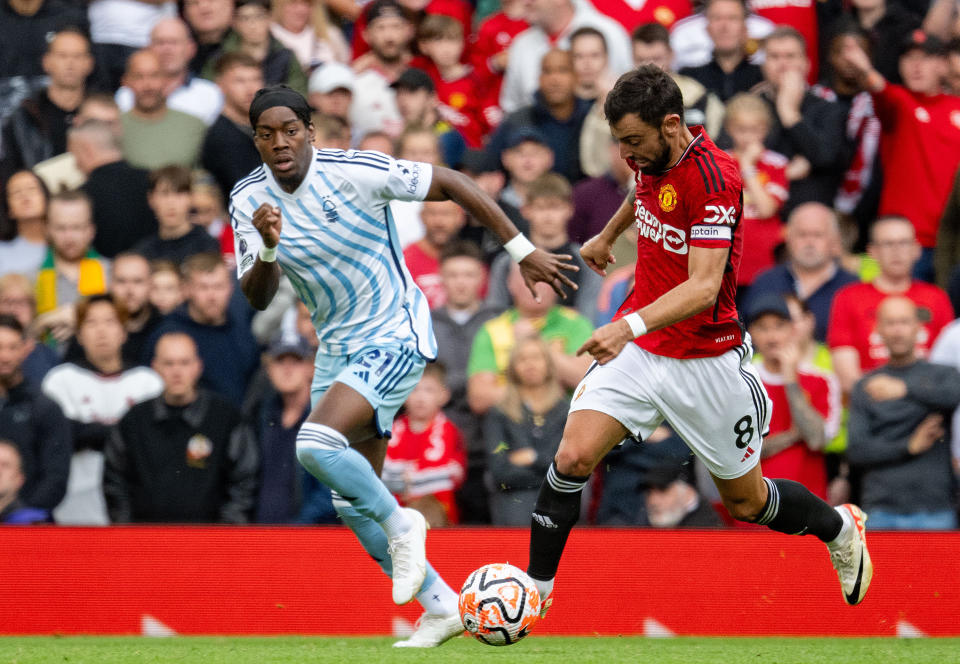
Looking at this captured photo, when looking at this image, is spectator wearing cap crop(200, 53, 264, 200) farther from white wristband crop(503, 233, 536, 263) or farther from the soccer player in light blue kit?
white wristband crop(503, 233, 536, 263)

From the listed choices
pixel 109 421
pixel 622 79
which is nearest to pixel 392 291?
pixel 622 79

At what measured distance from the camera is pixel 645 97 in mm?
5668

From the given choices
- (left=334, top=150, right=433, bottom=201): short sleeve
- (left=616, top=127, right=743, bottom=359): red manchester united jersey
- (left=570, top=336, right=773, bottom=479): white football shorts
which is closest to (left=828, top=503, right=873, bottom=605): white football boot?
(left=570, top=336, right=773, bottom=479): white football shorts

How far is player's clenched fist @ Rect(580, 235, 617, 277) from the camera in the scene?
21.2 feet

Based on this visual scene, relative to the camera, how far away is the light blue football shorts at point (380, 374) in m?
6.60

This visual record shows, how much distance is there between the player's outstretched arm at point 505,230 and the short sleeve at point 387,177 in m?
0.05

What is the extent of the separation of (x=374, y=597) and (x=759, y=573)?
7.23 ft

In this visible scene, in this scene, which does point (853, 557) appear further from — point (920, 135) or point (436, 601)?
point (920, 135)

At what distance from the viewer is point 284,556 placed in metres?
8.12

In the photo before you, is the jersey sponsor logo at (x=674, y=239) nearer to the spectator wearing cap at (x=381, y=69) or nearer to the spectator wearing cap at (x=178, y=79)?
the spectator wearing cap at (x=381, y=69)

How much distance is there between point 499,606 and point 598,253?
1657 mm

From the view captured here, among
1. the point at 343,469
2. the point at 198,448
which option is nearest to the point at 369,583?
the point at 198,448

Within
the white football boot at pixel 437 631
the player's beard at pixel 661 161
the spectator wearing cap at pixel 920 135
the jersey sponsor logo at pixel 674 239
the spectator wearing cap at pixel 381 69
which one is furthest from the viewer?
the spectator wearing cap at pixel 381 69

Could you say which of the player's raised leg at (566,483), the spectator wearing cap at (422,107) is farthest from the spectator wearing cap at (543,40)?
the player's raised leg at (566,483)
